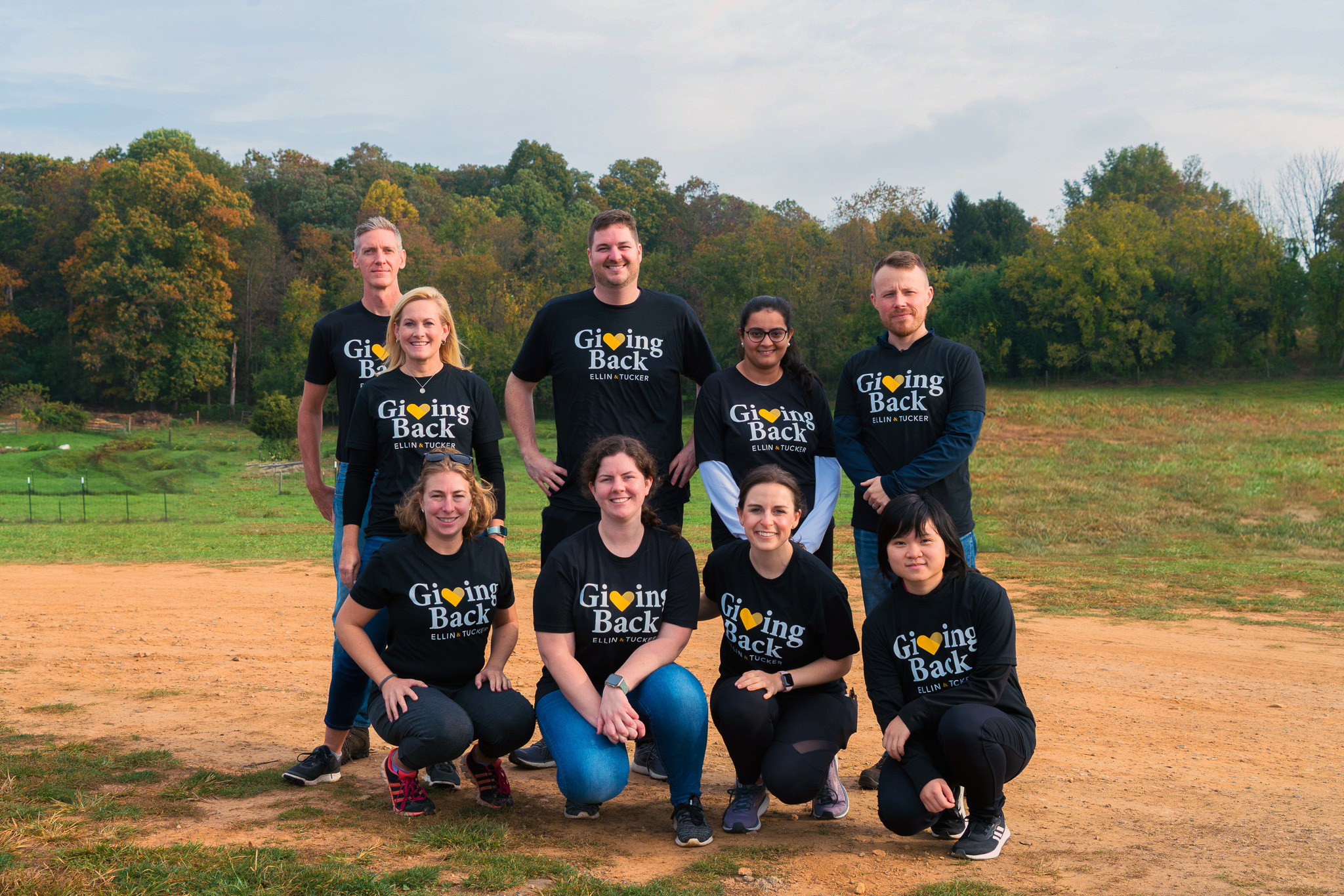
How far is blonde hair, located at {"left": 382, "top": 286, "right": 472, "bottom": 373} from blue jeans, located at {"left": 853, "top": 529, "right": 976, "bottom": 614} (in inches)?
82.9

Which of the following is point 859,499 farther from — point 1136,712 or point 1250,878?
point 1136,712

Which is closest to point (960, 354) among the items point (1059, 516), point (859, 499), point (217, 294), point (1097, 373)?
point (859, 499)

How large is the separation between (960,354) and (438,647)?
2.75m

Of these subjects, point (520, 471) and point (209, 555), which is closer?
point (209, 555)

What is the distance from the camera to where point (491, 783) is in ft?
14.7

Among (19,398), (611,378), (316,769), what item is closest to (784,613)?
(611,378)

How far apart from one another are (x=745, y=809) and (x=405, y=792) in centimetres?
145

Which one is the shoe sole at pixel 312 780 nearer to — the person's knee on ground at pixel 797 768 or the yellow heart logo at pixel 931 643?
the person's knee on ground at pixel 797 768

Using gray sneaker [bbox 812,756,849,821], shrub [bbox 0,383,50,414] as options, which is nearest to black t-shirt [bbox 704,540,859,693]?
gray sneaker [bbox 812,756,849,821]

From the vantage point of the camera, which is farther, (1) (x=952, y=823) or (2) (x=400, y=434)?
(2) (x=400, y=434)

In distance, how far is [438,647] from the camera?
176 inches

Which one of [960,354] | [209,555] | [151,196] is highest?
[151,196]

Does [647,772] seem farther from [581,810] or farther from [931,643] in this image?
[931,643]

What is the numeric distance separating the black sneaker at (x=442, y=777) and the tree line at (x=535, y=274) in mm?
38180
